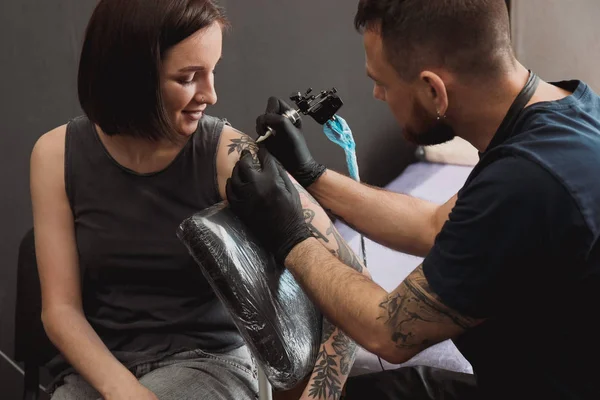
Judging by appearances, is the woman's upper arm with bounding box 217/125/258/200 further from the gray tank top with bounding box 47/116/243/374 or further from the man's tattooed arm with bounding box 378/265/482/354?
the man's tattooed arm with bounding box 378/265/482/354

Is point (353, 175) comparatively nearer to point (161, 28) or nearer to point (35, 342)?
point (161, 28)

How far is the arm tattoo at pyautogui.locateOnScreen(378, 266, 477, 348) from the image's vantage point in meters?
1.07

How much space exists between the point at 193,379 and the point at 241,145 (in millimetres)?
481

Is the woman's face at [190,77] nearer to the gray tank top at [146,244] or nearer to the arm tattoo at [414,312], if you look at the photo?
the gray tank top at [146,244]

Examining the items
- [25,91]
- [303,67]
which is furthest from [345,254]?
[303,67]

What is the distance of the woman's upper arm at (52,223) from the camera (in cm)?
140

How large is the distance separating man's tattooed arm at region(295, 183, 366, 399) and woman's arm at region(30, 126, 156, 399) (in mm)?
443

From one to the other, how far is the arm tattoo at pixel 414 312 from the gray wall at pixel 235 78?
1208 millimetres

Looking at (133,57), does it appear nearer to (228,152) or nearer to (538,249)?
(228,152)

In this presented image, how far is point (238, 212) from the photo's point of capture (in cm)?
123

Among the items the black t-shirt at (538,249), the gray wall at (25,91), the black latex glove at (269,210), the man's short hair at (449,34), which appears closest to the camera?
the black t-shirt at (538,249)

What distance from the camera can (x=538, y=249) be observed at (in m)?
1.00

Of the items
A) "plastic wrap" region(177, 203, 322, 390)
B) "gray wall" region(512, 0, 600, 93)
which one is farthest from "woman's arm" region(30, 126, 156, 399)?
"gray wall" region(512, 0, 600, 93)

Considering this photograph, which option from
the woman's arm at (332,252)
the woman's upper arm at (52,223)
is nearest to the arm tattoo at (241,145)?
the woman's arm at (332,252)
